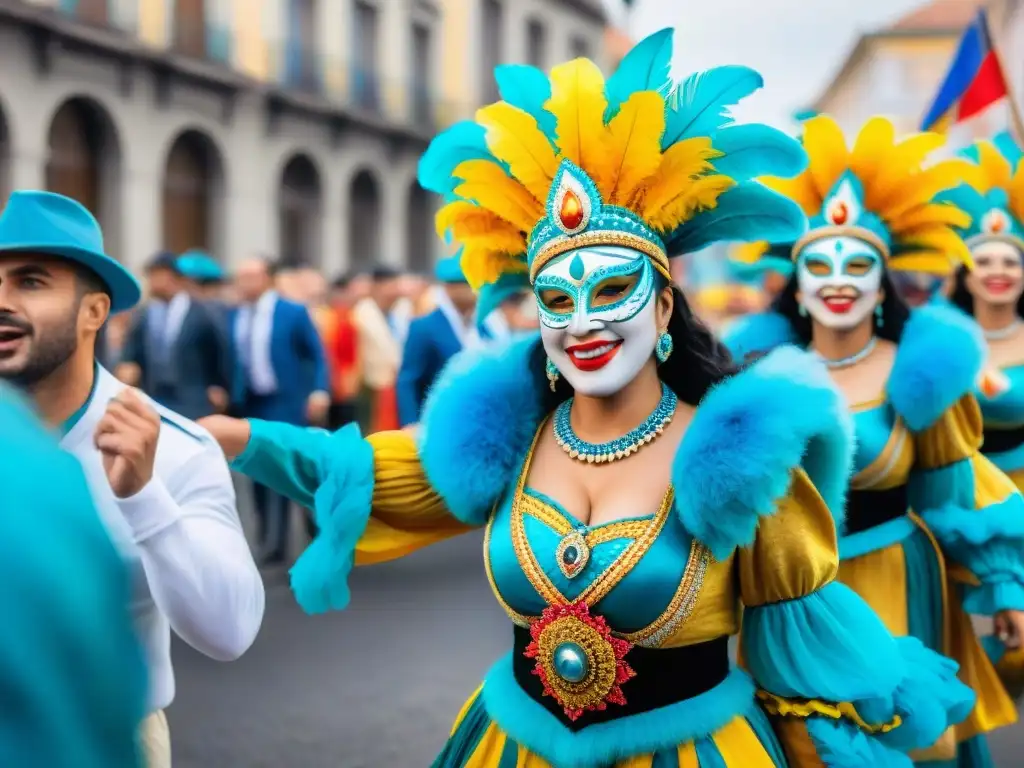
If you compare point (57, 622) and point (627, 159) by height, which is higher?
point (627, 159)

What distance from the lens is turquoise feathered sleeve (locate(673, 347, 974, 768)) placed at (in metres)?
2.35

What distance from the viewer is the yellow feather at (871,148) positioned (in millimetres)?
3975

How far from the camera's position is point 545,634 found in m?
2.49

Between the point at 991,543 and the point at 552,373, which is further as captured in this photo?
the point at 991,543

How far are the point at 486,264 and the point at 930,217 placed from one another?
1.84m

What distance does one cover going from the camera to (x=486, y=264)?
2785 mm

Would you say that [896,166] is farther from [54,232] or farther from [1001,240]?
[54,232]

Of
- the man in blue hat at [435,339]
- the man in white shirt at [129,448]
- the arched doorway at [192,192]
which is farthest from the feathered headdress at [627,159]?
the arched doorway at [192,192]

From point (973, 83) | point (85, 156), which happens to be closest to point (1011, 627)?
point (973, 83)

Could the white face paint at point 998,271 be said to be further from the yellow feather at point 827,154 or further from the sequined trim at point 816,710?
the sequined trim at point 816,710

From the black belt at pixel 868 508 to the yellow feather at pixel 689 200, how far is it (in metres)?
1.51

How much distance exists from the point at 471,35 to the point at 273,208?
9.96 metres

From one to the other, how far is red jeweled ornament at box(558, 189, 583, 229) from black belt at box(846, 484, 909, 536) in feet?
5.39

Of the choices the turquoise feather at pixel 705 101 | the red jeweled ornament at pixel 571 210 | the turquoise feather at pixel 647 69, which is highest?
the turquoise feather at pixel 647 69
